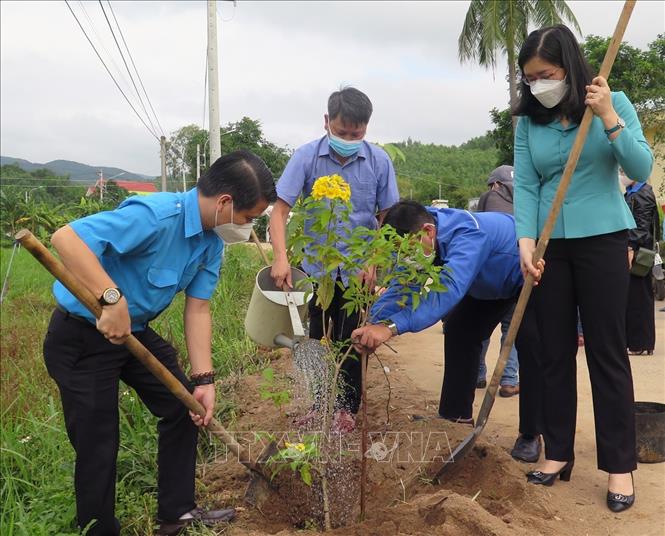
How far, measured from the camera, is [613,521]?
A: 266 cm

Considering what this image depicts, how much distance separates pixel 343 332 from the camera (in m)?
3.48

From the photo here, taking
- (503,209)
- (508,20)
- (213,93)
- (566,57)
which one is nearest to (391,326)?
(566,57)

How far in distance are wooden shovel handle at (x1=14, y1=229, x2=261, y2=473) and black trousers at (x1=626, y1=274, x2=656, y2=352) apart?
11.7 feet

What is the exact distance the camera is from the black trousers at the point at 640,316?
5.12m

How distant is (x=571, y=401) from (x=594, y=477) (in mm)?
441

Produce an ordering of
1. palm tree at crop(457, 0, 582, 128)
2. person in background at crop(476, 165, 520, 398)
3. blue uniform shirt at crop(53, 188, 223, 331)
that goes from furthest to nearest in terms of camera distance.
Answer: palm tree at crop(457, 0, 582, 128), person in background at crop(476, 165, 520, 398), blue uniform shirt at crop(53, 188, 223, 331)

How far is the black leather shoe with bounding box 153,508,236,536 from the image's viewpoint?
2646 millimetres

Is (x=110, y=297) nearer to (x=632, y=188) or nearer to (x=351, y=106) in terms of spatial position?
(x=351, y=106)

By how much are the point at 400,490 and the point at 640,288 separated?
10.1 ft

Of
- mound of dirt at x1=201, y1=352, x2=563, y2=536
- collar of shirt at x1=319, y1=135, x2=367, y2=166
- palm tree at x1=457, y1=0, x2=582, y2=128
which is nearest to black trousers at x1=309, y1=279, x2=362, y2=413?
mound of dirt at x1=201, y1=352, x2=563, y2=536

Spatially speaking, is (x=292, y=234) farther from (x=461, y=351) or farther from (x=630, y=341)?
(x=630, y=341)

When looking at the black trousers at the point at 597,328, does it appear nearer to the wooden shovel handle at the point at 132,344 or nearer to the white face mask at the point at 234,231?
the white face mask at the point at 234,231

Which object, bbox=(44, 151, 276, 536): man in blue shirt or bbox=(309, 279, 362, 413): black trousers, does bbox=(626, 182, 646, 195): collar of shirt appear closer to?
bbox=(309, 279, 362, 413): black trousers

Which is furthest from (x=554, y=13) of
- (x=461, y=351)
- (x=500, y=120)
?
(x=461, y=351)
